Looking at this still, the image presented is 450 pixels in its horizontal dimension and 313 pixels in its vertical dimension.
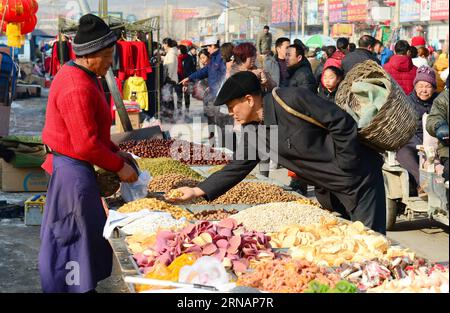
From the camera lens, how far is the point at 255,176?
8.21m

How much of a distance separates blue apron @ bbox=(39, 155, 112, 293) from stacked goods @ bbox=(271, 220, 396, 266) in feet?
3.37

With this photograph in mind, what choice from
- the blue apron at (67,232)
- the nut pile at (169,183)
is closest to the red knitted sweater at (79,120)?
the blue apron at (67,232)

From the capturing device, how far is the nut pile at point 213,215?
18.3 feet

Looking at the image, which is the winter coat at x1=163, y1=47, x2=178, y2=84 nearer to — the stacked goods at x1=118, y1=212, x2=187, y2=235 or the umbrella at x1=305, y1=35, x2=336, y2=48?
the stacked goods at x1=118, y1=212, x2=187, y2=235

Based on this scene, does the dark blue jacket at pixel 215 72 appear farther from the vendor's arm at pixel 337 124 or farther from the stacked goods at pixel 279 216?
the vendor's arm at pixel 337 124

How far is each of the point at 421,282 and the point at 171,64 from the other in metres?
14.7

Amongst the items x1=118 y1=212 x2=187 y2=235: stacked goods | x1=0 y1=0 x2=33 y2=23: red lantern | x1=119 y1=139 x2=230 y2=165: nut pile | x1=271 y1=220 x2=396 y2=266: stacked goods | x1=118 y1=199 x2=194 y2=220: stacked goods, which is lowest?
x1=119 y1=139 x2=230 y2=165: nut pile

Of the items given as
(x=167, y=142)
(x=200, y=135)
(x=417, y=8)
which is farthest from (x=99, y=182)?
(x=417, y=8)

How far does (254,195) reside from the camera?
6691mm

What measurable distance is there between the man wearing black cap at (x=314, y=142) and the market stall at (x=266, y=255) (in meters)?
0.20

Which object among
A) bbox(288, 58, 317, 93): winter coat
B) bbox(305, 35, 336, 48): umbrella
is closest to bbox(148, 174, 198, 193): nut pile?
bbox(288, 58, 317, 93): winter coat

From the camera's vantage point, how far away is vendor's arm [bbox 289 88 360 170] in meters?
4.35

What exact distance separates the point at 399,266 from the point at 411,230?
14.7 feet
